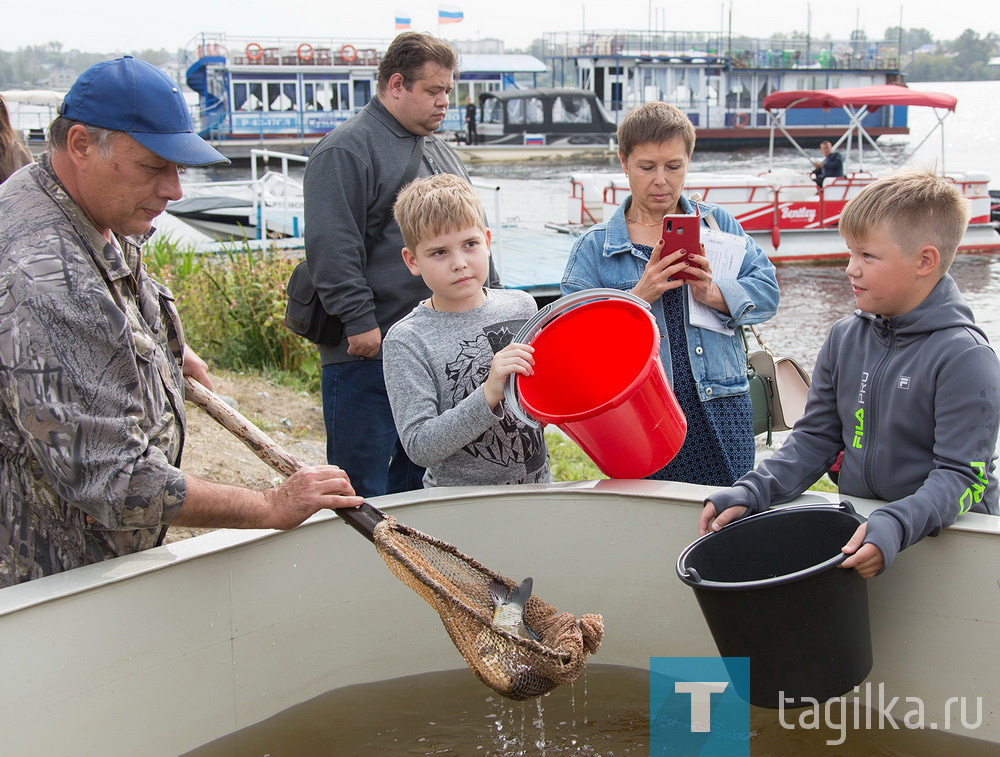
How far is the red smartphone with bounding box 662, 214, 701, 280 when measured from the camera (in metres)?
2.72

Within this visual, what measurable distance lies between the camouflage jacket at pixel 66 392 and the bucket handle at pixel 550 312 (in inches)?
33.0

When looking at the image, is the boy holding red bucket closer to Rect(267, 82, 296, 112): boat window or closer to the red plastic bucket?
the red plastic bucket

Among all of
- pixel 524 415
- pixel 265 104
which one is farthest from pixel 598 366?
pixel 265 104

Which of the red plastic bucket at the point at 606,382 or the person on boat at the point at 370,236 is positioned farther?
the person on boat at the point at 370,236

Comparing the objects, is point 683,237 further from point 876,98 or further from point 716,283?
point 876,98

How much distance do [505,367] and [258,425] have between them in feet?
11.7

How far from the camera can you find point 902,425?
2180 mm

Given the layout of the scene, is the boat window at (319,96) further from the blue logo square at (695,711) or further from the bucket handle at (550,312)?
the blue logo square at (695,711)

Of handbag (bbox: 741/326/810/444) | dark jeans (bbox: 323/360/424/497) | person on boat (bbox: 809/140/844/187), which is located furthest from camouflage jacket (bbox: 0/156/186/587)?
person on boat (bbox: 809/140/844/187)

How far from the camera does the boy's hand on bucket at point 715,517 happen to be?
2.33 metres

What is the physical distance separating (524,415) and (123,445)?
95 cm

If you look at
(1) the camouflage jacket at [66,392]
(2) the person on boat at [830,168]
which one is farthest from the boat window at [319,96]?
(1) the camouflage jacket at [66,392]

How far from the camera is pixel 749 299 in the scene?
2850mm

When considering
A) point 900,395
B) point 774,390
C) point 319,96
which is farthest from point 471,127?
point 900,395
